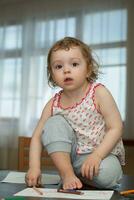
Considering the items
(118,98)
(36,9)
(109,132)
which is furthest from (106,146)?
(36,9)

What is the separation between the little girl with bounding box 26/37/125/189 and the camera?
2.37 feet

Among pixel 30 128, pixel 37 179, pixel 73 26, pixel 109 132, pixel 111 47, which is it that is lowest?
pixel 30 128

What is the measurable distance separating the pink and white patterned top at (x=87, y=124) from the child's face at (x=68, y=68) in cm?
5

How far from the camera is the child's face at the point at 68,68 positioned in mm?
813

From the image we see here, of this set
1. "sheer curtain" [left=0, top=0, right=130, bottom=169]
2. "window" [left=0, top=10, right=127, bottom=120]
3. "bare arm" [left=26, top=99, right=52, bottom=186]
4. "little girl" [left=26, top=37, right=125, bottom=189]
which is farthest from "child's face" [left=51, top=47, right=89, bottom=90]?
"sheer curtain" [left=0, top=0, right=130, bottom=169]

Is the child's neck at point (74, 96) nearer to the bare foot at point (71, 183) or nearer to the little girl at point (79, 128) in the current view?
the little girl at point (79, 128)

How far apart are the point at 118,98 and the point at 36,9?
1.46m

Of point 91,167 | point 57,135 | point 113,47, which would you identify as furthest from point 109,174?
point 113,47

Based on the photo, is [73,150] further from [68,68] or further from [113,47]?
[113,47]

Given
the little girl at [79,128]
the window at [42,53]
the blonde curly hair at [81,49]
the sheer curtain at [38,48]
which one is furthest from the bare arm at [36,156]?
the sheer curtain at [38,48]

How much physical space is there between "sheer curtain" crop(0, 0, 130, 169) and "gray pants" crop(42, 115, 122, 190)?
248 centimetres

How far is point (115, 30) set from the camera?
329 centimetres

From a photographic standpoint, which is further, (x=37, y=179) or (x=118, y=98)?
(x=118, y=98)

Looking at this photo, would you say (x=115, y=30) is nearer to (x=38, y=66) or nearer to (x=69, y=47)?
(x=38, y=66)
